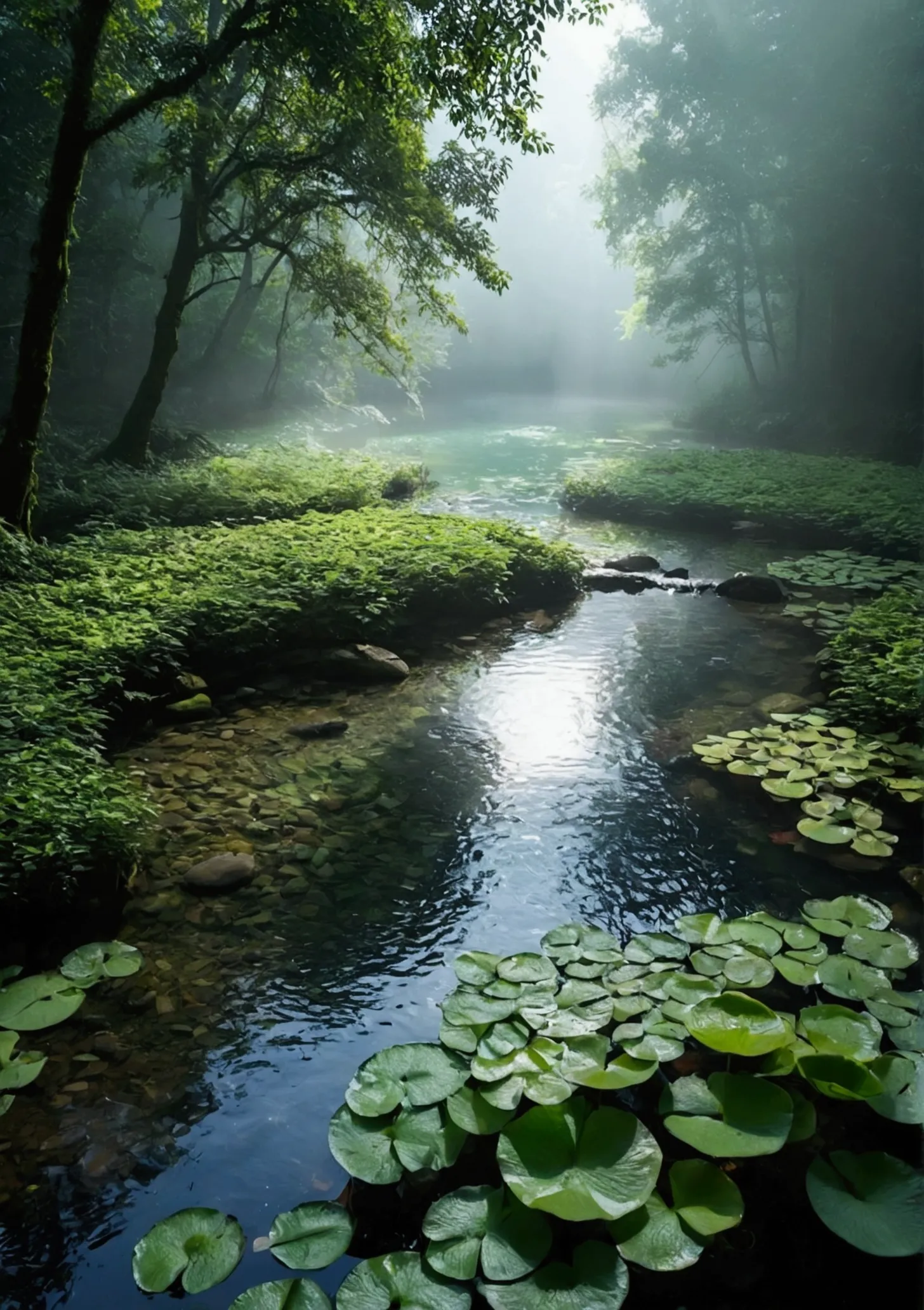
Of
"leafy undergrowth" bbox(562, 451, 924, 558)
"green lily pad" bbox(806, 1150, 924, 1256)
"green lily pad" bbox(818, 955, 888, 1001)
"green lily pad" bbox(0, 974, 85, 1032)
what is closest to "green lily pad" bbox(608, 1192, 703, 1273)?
"green lily pad" bbox(806, 1150, 924, 1256)

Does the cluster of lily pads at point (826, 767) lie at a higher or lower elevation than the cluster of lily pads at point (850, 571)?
lower

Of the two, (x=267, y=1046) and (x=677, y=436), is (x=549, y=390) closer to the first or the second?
(x=677, y=436)

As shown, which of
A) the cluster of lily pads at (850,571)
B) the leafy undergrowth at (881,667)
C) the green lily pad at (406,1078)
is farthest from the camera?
the cluster of lily pads at (850,571)

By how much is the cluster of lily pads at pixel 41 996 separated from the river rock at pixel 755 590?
25.6 ft

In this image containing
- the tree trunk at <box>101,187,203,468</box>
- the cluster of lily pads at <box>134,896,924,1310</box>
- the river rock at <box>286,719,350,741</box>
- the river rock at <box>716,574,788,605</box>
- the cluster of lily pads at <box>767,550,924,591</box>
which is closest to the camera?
the cluster of lily pads at <box>134,896,924,1310</box>

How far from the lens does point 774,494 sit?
13.6 meters

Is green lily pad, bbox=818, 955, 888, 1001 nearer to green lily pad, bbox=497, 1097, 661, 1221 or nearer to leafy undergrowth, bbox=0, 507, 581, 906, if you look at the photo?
green lily pad, bbox=497, 1097, 661, 1221

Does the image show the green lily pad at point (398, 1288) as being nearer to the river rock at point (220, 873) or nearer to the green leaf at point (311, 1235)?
the green leaf at point (311, 1235)

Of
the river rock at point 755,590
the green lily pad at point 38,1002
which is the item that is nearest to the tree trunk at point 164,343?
the river rock at point 755,590

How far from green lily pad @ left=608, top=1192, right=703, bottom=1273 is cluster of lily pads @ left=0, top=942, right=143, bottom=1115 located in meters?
2.03

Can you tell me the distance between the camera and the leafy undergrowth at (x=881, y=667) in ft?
17.5

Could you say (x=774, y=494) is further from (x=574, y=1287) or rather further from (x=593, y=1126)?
(x=574, y=1287)

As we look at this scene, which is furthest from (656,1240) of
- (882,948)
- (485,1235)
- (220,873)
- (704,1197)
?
(220,873)

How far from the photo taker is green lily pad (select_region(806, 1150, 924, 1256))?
6.49 feet
